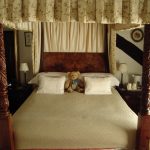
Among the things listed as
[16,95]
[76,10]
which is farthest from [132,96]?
[76,10]

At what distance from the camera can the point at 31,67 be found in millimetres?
4773

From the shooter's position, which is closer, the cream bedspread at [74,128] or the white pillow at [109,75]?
the cream bedspread at [74,128]

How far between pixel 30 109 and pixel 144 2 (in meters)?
1.96

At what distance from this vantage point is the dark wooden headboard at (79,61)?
14.9 ft

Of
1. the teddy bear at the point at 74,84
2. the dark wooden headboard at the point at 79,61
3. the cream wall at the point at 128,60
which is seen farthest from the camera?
the cream wall at the point at 128,60

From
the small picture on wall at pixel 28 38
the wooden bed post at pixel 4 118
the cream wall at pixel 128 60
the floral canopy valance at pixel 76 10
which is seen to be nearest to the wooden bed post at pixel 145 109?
the floral canopy valance at pixel 76 10

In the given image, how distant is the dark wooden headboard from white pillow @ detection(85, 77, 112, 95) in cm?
61

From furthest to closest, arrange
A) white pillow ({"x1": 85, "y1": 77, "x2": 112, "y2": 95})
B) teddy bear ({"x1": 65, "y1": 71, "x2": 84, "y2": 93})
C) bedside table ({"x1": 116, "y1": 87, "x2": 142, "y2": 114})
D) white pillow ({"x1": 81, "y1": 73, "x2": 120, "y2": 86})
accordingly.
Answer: bedside table ({"x1": 116, "y1": 87, "x2": 142, "y2": 114}) → white pillow ({"x1": 81, "y1": 73, "x2": 120, "y2": 86}) → teddy bear ({"x1": 65, "y1": 71, "x2": 84, "y2": 93}) → white pillow ({"x1": 85, "y1": 77, "x2": 112, "y2": 95})

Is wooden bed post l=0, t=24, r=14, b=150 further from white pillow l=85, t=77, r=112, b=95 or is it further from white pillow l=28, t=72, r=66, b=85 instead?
white pillow l=28, t=72, r=66, b=85

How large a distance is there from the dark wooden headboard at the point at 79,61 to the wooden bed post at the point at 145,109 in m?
2.24

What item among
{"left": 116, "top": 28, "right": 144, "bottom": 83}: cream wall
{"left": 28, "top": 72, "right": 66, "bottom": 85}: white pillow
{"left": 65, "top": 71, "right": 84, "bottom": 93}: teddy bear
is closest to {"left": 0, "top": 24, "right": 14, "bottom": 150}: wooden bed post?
{"left": 65, "top": 71, "right": 84, "bottom": 93}: teddy bear

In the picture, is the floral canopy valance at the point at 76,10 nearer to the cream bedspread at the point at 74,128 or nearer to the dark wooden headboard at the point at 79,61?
the cream bedspread at the point at 74,128

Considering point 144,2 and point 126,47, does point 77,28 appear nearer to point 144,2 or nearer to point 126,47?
point 126,47

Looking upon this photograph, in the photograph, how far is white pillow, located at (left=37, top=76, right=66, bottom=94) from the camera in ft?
12.7
